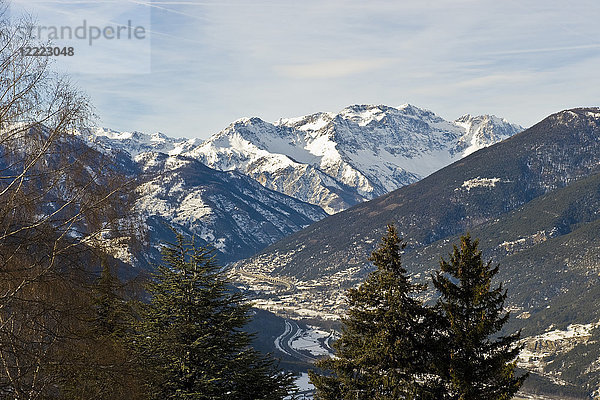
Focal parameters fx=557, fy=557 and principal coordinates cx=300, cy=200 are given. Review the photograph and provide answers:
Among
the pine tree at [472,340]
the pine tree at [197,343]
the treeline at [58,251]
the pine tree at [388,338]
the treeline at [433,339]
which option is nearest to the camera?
the treeline at [58,251]

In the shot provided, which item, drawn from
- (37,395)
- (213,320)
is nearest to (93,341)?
(37,395)

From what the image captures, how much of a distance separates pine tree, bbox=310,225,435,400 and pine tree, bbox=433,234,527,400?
113 centimetres

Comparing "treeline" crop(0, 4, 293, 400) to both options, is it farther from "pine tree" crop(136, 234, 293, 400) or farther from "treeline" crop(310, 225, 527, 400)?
"treeline" crop(310, 225, 527, 400)

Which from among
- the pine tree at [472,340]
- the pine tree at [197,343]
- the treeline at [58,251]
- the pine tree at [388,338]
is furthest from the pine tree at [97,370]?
the pine tree at [472,340]

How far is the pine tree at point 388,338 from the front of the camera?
27.5m

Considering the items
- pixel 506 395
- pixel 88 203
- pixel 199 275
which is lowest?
pixel 506 395

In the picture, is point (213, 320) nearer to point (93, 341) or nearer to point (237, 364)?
point (237, 364)

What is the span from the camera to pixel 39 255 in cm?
1786

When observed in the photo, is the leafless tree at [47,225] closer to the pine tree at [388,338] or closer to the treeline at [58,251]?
the treeline at [58,251]

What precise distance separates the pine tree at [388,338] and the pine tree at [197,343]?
3863mm

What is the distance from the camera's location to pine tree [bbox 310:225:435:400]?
27.5 meters

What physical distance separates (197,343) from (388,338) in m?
9.32

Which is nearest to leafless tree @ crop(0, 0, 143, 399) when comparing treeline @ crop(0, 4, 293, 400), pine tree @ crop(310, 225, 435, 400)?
treeline @ crop(0, 4, 293, 400)

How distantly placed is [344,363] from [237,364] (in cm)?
637
